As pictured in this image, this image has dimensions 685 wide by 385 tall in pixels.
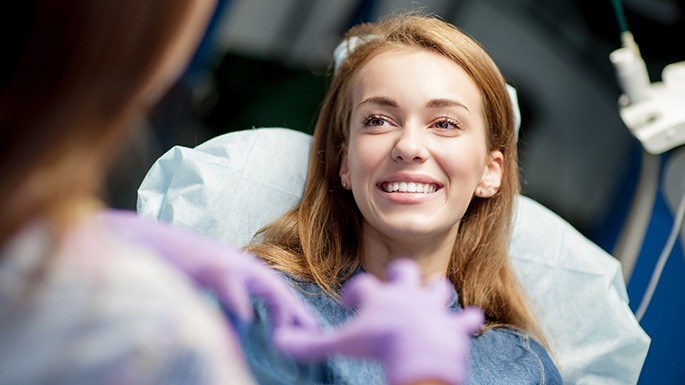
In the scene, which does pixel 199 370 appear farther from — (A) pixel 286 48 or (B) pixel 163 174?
(A) pixel 286 48

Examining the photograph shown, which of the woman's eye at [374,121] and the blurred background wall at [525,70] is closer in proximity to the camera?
the woman's eye at [374,121]

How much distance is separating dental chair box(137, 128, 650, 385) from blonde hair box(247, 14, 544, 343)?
55mm

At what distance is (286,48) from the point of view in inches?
121

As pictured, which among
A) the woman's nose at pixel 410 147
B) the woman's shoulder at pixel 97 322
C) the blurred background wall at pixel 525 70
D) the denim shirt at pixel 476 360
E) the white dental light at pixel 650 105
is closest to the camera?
the woman's shoulder at pixel 97 322

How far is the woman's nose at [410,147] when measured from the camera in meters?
1.38

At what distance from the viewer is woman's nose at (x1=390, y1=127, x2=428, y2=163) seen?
138cm

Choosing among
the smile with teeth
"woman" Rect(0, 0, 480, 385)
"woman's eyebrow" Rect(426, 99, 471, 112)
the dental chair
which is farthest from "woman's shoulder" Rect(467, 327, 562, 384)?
"woman" Rect(0, 0, 480, 385)

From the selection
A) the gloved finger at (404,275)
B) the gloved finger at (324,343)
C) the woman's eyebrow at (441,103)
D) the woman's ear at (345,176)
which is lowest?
the woman's ear at (345,176)

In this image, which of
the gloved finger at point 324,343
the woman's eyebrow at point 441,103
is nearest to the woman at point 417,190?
the woman's eyebrow at point 441,103

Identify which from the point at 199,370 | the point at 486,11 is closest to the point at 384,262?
the point at 199,370

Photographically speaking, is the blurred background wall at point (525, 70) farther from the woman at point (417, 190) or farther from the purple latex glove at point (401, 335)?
the purple latex glove at point (401, 335)

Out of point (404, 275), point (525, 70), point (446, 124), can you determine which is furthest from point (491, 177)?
point (525, 70)

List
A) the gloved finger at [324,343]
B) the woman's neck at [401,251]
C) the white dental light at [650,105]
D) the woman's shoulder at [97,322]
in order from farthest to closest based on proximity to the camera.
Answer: the white dental light at [650,105], the woman's neck at [401,251], the gloved finger at [324,343], the woman's shoulder at [97,322]

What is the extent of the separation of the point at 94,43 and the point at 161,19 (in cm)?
5
